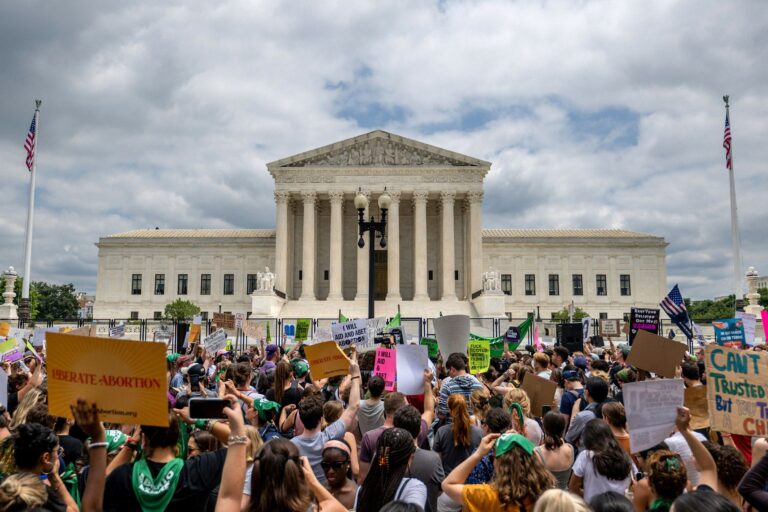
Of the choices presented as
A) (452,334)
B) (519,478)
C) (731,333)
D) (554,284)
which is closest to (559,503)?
(519,478)

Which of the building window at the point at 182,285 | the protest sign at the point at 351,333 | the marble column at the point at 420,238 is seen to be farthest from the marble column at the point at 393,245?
the protest sign at the point at 351,333

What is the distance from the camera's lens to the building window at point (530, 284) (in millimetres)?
63406

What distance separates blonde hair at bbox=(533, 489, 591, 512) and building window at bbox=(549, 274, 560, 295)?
6273 centimetres

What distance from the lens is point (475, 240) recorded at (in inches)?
2140

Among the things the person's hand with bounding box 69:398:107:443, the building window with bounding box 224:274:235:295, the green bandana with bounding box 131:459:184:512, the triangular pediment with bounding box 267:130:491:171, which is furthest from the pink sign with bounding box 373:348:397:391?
the building window with bounding box 224:274:235:295

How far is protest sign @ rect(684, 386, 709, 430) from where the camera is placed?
6.17 m

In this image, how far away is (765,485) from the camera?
392cm

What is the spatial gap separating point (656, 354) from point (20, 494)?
25.7ft

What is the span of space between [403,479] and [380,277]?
5470cm

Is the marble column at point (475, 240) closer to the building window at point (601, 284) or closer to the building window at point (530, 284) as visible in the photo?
the building window at point (530, 284)

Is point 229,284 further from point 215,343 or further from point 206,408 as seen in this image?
point 206,408

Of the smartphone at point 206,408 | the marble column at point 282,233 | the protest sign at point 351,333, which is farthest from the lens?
the marble column at point 282,233

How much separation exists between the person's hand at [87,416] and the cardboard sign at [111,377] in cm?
6

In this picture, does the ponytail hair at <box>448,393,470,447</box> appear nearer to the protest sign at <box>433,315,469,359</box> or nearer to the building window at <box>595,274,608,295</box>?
the protest sign at <box>433,315,469,359</box>
